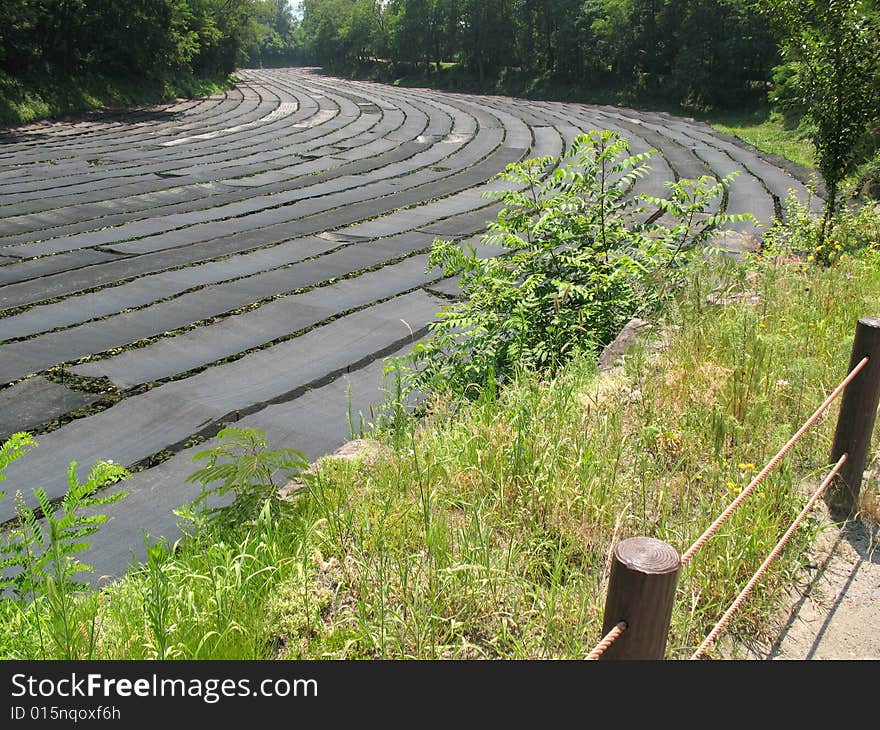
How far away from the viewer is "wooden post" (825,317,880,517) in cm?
315

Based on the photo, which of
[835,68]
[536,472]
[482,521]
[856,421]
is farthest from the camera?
[835,68]

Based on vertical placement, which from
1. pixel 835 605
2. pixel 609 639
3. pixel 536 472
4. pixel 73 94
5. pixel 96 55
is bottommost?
pixel 835 605

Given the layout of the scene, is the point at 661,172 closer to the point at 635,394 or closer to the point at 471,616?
the point at 635,394

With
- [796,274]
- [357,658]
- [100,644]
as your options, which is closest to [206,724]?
[357,658]

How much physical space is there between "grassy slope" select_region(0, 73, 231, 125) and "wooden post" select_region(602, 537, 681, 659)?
21.9m

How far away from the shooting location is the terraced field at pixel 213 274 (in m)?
4.67

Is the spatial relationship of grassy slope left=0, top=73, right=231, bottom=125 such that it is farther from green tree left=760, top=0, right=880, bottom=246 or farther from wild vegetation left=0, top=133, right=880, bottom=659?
wild vegetation left=0, top=133, right=880, bottom=659

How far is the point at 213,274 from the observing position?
770 centimetres

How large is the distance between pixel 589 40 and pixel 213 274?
30029 millimetres

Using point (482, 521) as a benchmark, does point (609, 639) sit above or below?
above

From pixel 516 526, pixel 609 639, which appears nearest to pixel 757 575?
pixel 516 526

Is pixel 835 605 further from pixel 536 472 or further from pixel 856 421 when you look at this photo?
pixel 536 472

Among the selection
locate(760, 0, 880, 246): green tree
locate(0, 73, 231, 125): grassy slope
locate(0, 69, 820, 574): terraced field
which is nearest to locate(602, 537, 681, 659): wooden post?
locate(0, 69, 820, 574): terraced field

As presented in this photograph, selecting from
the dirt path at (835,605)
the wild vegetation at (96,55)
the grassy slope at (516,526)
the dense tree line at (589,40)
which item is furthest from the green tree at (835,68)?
the wild vegetation at (96,55)
